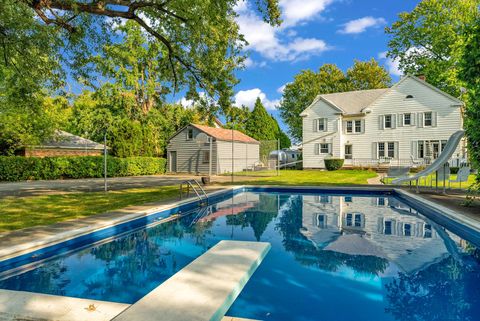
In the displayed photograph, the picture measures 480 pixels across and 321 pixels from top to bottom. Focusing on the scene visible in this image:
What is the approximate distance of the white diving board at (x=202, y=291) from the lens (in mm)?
2967

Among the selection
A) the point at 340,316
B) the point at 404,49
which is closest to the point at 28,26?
the point at 340,316

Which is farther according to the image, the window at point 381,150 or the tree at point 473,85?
the window at point 381,150

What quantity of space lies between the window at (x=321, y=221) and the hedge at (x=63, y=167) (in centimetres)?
1711

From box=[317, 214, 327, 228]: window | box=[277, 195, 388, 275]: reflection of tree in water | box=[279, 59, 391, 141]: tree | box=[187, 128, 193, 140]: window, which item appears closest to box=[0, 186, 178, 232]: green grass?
box=[277, 195, 388, 275]: reflection of tree in water

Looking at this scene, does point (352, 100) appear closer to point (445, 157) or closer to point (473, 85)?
point (445, 157)

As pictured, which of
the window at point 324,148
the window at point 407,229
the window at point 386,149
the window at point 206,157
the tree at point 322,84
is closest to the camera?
the window at point 407,229

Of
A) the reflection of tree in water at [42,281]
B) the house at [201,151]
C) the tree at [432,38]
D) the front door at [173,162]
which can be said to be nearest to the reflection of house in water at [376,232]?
the reflection of tree in water at [42,281]

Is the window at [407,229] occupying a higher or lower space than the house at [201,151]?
lower

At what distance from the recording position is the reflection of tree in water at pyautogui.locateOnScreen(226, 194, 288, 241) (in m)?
8.38

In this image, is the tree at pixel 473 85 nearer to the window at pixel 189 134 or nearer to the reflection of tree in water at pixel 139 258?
the reflection of tree in water at pixel 139 258

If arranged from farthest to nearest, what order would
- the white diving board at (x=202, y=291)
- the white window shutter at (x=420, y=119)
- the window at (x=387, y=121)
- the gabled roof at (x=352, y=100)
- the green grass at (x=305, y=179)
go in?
1. the gabled roof at (x=352, y=100)
2. the window at (x=387, y=121)
3. the white window shutter at (x=420, y=119)
4. the green grass at (x=305, y=179)
5. the white diving board at (x=202, y=291)

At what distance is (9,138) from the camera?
20.9m

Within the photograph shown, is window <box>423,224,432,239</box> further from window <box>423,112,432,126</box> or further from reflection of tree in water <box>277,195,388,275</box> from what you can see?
window <box>423,112,432,126</box>

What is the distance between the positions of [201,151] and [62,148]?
35.6 ft
